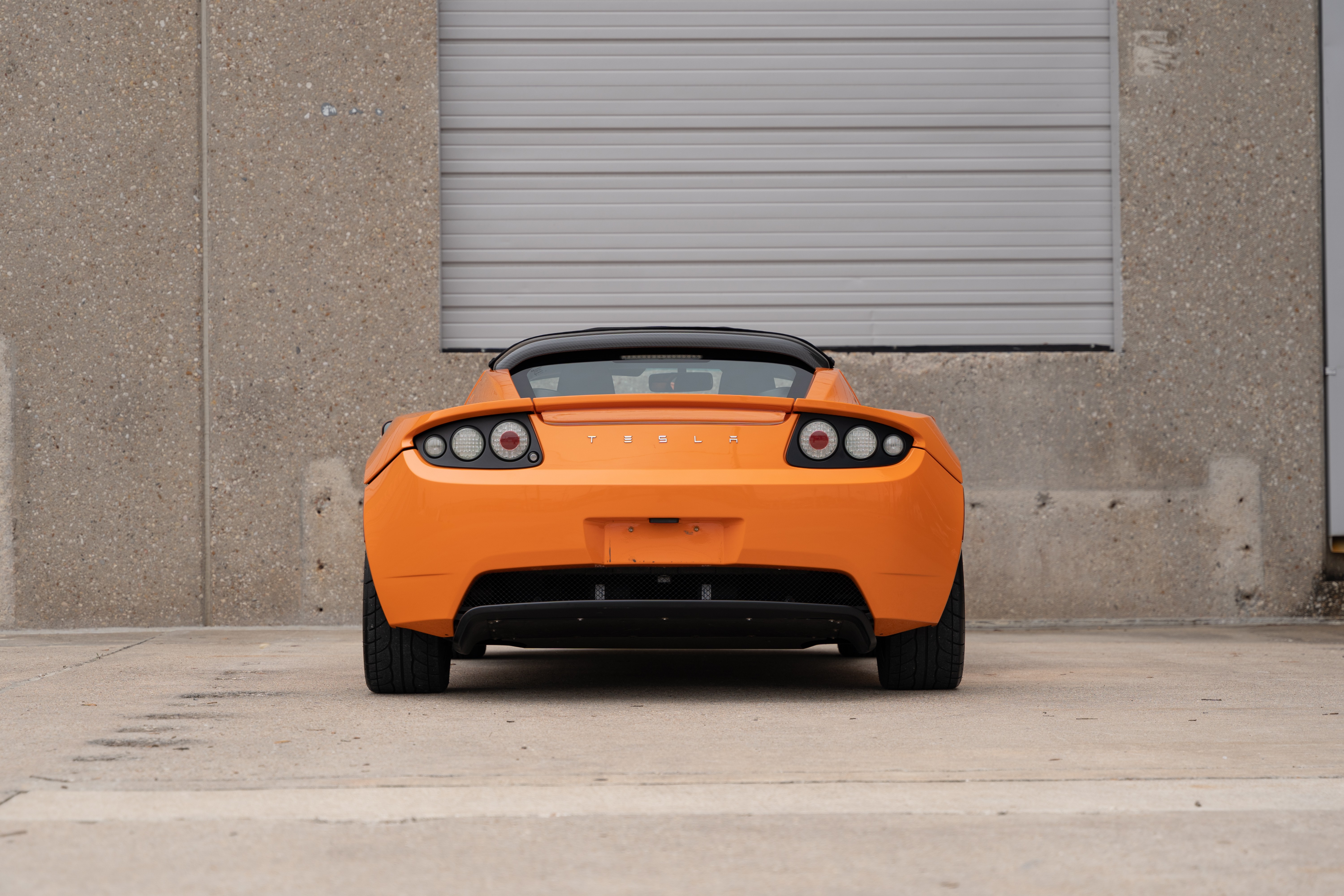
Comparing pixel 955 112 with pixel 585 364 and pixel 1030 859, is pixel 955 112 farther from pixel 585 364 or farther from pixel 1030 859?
pixel 1030 859

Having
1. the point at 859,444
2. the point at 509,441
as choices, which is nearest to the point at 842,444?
the point at 859,444

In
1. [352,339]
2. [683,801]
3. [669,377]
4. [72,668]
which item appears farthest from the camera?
[352,339]

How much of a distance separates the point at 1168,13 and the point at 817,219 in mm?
2459

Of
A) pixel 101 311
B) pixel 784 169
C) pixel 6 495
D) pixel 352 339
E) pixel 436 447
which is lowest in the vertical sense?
pixel 6 495

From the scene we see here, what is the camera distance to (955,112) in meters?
7.90

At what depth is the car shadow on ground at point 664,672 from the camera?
4.40 metres

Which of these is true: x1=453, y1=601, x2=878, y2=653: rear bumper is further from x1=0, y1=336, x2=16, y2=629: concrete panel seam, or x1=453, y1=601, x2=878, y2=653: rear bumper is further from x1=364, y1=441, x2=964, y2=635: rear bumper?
x1=0, y1=336, x2=16, y2=629: concrete panel seam

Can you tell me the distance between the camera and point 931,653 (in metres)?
4.17

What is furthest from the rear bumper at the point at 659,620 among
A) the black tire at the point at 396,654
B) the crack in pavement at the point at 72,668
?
the crack in pavement at the point at 72,668

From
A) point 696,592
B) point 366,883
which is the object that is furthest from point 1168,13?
point 366,883

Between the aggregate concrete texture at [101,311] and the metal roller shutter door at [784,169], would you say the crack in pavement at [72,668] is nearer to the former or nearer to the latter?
the aggregate concrete texture at [101,311]

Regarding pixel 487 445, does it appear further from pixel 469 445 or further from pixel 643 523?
pixel 643 523

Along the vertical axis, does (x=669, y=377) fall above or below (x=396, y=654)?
above

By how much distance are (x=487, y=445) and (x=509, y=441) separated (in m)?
0.07
